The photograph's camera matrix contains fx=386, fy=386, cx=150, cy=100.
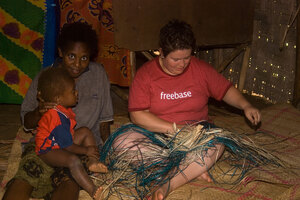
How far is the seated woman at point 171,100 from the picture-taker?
241 centimetres

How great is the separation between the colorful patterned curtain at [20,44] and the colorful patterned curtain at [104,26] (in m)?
0.21

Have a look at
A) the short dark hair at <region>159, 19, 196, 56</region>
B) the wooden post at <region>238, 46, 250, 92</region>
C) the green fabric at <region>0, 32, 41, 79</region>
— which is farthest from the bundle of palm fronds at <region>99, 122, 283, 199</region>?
the wooden post at <region>238, 46, 250, 92</region>

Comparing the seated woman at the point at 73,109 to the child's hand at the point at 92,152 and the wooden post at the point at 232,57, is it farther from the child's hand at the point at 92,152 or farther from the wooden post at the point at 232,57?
the wooden post at the point at 232,57

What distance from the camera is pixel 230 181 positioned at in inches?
98.4

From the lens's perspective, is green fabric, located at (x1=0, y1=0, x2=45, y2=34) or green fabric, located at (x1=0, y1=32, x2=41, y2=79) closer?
green fabric, located at (x1=0, y1=0, x2=45, y2=34)

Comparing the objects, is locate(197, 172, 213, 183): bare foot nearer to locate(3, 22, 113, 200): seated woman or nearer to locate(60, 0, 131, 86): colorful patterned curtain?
locate(3, 22, 113, 200): seated woman

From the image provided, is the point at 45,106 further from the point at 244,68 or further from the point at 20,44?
the point at 244,68

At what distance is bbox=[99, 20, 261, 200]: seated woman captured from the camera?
2412 mm

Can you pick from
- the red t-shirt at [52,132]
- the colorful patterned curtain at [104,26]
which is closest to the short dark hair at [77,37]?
the red t-shirt at [52,132]

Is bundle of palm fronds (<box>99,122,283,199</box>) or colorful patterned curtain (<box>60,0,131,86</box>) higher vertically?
colorful patterned curtain (<box>60,0,131,86</box>)

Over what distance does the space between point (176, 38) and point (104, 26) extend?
5.49ft

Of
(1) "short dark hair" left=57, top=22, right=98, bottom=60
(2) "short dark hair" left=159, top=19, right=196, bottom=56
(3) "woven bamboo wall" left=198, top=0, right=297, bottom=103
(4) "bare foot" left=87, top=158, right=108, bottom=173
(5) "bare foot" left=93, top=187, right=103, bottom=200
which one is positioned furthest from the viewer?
(3) "woven bamboo wall" left=198, top=0, right=297, bottom=103

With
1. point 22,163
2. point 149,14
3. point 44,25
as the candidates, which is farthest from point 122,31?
point 22,163

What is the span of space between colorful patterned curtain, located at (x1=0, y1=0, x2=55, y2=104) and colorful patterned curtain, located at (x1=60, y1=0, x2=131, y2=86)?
21cm
